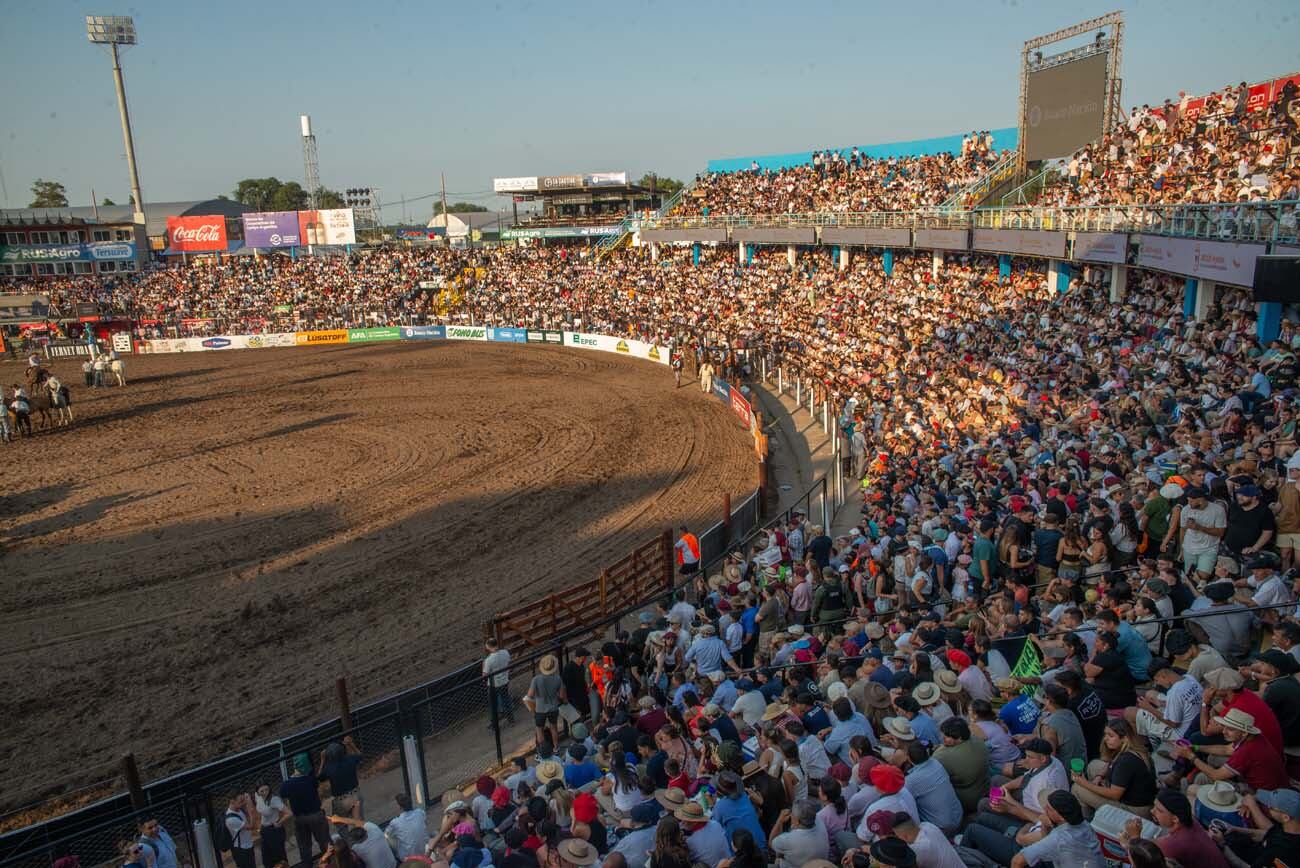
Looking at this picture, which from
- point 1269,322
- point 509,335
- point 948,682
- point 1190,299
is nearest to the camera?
point 948,682

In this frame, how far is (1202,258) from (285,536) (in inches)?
743

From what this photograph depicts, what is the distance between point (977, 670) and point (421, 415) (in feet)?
78.1

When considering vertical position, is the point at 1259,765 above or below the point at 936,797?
above

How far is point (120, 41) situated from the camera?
7375 centimetres

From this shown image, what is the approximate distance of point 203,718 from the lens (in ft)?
35.9

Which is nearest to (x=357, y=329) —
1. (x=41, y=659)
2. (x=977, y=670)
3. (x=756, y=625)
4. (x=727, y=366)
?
(x=727, y=366)

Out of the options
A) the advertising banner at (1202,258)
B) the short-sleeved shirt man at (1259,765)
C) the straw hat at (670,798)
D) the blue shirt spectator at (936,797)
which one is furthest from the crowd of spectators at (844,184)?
the straw hat at (670,798)

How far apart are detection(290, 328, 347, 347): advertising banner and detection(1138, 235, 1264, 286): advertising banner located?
42693mm

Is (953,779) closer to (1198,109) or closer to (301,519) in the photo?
(301,519)

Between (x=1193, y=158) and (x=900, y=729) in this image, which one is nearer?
(x=900, y=729)

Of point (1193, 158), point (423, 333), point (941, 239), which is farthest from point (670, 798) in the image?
point (423, 333)

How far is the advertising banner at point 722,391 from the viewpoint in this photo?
95.8 ft

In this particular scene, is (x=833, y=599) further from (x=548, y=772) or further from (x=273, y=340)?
(x=273, y=340)

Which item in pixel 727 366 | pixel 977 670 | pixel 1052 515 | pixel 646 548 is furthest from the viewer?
pixel 727 366
